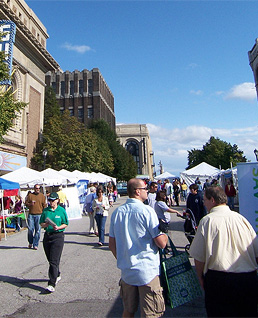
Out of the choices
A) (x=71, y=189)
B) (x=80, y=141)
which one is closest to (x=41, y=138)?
(x=80, y=141)

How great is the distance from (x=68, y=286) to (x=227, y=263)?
3643 millimetres

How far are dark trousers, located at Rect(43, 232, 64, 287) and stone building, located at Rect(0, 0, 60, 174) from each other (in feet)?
63.7

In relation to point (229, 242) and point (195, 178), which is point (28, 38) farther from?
point (229, 242)

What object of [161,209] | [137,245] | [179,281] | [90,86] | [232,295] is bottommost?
[179,281]

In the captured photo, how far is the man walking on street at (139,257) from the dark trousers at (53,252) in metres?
2.56

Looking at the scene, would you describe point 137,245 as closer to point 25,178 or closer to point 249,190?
point 249,190

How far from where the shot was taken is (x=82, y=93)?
64.2 metres

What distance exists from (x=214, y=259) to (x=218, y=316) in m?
0.45

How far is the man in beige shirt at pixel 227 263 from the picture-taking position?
2166 millimetres

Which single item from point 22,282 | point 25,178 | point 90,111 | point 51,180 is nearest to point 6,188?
point 25,178

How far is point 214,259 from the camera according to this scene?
229cm

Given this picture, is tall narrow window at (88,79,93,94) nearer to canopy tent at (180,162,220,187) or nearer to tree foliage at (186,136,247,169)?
tree foliage at (186,136,247,169)

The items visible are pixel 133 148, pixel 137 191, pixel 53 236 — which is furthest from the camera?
pixel 133 148

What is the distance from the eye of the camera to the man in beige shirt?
2166 millimetres
